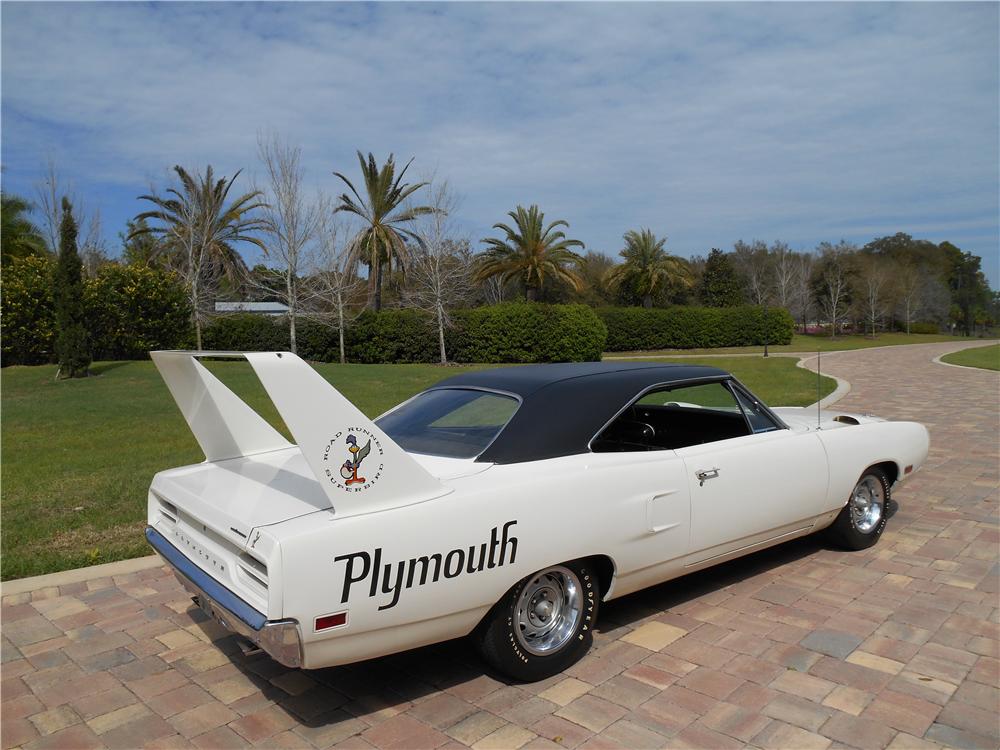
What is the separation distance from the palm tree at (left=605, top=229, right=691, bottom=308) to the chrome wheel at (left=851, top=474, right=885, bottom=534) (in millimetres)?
39942

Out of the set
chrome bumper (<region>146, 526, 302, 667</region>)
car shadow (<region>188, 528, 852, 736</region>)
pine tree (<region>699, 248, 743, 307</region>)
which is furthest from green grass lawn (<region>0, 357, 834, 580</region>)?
pine tree (<region>699, 248, 743, 307</region>)

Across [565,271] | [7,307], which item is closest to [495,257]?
[565,271]

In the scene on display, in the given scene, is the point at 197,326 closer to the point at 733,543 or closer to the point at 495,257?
the point at 495,257

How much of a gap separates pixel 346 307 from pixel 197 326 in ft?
20.4

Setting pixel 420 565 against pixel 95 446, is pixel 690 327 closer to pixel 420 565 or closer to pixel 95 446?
pixel 95 446

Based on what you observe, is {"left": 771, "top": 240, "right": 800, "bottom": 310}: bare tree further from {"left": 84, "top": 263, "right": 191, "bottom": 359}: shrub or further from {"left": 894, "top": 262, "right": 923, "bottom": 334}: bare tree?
{"left": 84, "top": 263, "right": 191, "bottom": 359}: shrub

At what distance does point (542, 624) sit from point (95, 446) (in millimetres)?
8109

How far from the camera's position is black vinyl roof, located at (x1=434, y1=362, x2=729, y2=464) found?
3445 millimetres

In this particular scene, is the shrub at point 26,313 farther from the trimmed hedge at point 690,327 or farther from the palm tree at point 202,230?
the trimmed hedge at point 690,327

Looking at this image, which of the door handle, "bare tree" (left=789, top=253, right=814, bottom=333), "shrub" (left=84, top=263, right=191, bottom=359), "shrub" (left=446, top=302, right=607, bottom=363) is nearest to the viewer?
the door handle

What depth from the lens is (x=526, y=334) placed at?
28.5 metres

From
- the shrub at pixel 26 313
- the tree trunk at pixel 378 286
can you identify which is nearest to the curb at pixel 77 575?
the shrub at pixel 26 313

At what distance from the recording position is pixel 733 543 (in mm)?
4082

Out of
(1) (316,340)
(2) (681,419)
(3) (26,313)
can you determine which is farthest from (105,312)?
(2) (681,419)
